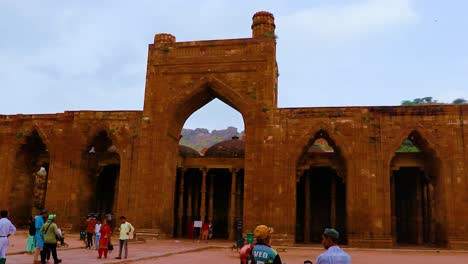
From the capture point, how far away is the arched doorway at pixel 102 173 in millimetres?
26656

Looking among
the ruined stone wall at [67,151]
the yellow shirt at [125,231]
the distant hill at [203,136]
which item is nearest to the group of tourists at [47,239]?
the yellow shirt at [125,231]

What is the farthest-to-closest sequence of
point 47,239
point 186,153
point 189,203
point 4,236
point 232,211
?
point 186,153 < point 189,203 < point 232,211 < point 47,239 < point 4,236

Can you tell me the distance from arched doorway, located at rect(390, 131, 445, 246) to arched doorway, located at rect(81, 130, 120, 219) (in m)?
17.4

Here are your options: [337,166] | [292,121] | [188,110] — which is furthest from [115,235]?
[337,166]

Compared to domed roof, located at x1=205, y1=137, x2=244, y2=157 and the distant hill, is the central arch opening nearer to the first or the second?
domed roof, located at x1=205, y1=137, x2=244, y2=157

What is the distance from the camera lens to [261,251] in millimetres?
4984

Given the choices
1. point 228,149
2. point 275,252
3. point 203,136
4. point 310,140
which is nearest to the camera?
point 275,252

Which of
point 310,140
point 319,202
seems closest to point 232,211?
point 310,140

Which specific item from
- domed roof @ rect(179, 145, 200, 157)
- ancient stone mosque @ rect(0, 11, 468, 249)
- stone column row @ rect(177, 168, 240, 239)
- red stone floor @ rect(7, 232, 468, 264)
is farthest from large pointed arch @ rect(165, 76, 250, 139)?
red stone floor @ rect(7, 232, 468, 264)

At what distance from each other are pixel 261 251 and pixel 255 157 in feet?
60.8

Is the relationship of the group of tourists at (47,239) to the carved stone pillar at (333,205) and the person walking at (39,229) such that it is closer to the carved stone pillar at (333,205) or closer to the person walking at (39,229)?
the person walking at (39,229)

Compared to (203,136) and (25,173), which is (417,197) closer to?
(25,173)

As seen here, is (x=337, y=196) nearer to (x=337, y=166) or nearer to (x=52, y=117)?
(x=337, y=166)

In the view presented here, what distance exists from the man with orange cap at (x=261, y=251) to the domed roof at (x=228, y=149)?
80.0 feet
